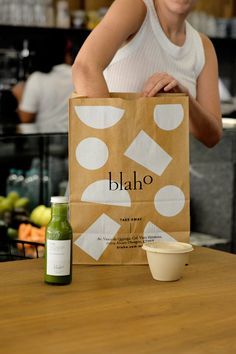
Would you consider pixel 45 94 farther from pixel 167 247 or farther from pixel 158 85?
pixel 167 247

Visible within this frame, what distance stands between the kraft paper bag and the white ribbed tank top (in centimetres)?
38

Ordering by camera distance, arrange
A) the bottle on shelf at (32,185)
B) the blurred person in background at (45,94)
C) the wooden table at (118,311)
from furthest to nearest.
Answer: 1. the blurred person in background at (45,94)
2. the bottle on shelf at (32,185)
3. the wooden table at (118,311)

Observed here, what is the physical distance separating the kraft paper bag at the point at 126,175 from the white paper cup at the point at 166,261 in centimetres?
12

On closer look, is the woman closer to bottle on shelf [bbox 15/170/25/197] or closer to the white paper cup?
the white paper cup

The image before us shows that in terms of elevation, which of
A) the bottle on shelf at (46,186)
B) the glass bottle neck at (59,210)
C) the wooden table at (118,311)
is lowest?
the wooden table at (118,311)

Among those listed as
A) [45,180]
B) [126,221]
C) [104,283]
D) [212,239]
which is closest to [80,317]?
[104,283]

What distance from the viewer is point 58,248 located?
151 centimetres

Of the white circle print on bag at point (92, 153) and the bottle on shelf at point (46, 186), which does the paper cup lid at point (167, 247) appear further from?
the bottle on shelf at point (46, 186)

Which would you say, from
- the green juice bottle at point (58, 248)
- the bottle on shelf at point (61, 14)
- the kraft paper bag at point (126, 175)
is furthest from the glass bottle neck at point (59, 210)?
the bottle on shelf at point (61, 14)

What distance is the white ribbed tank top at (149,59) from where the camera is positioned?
2039 mm

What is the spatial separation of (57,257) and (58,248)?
0.7 inches

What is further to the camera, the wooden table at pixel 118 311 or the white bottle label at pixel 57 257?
the white bottle label at pixel 57 257

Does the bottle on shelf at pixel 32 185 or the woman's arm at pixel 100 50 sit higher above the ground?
the woman's arm at pixel 100 50

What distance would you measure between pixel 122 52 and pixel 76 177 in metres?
0.53
